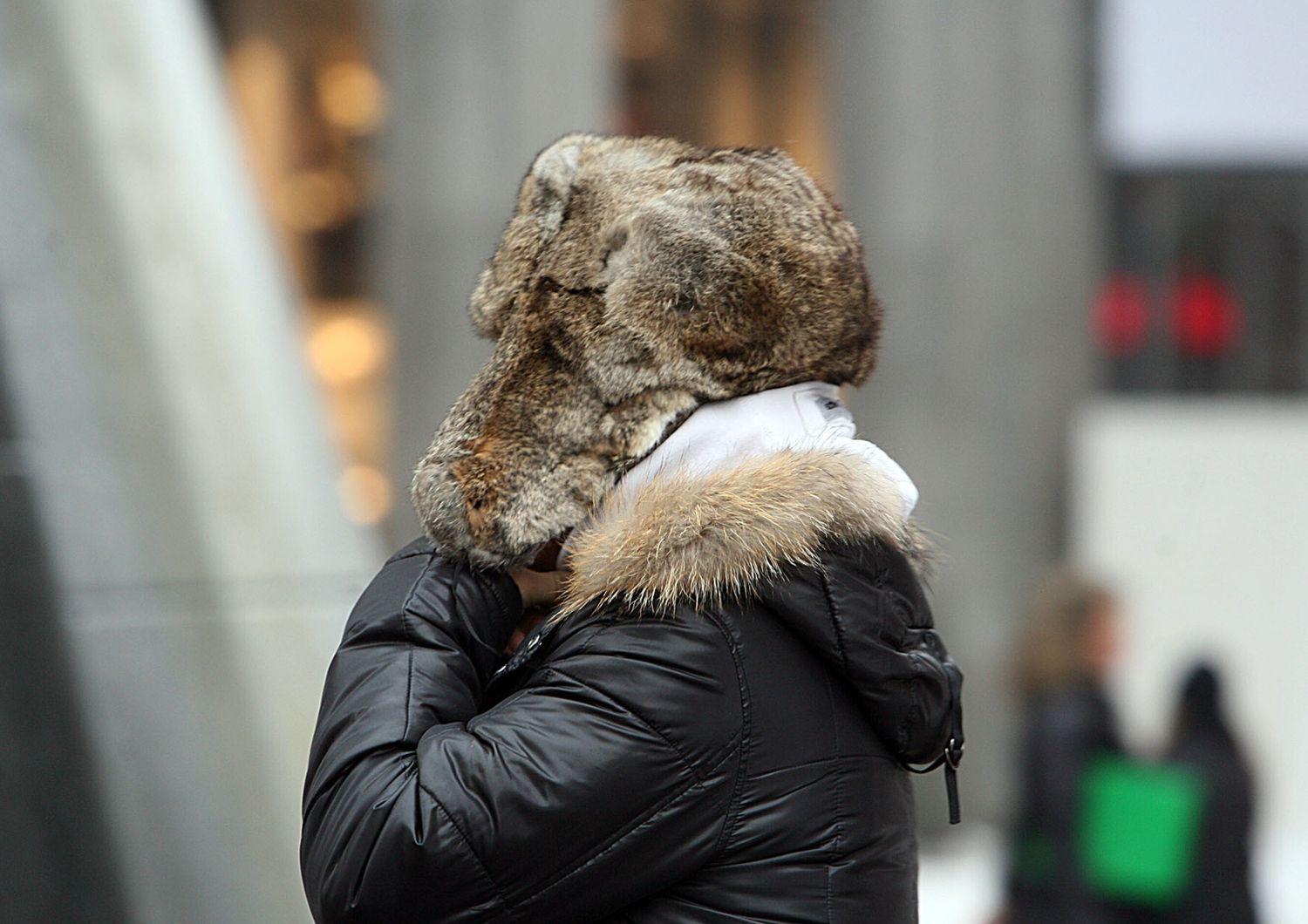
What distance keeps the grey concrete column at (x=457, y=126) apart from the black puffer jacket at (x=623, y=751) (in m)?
7.12

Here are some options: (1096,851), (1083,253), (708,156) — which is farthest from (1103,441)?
(708,156)

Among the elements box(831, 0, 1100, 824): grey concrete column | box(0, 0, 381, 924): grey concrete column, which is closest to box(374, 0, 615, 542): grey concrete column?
box(831, 0, 1100, 824): grey concrete column

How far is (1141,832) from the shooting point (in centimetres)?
478

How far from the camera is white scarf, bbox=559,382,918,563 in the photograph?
70.0 inches

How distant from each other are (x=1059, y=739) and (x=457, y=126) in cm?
534

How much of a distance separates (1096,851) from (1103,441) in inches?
207

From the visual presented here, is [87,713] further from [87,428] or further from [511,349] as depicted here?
[511,349]

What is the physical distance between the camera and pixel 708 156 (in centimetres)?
186

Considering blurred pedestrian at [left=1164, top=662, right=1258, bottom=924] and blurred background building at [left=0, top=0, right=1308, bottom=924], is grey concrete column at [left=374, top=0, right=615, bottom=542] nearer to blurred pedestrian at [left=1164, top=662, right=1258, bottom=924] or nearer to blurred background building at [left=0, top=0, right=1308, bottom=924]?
blurred background building at [left=0, top=0, right=1308, bottom=924]

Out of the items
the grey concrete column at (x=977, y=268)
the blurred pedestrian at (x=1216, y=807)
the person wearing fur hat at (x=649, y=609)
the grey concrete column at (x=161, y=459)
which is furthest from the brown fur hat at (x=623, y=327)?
the grey concrete column at (x=977, y=268)

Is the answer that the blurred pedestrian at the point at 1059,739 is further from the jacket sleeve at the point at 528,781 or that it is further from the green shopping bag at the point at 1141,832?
Answer: the jacket sleeve at the point at 528,781

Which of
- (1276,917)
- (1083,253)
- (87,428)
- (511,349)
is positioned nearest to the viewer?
(511,349)

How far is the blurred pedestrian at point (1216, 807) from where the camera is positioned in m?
4.71

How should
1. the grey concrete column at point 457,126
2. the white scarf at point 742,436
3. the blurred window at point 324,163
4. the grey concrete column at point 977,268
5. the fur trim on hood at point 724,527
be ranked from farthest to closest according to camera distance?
the blurred window at point 324,163 → the grey concrete column at point 977,268 → the grey concrete column at point 457,126 → the white scarf at point 742,436 → the fur trim on hood at point 724,527
